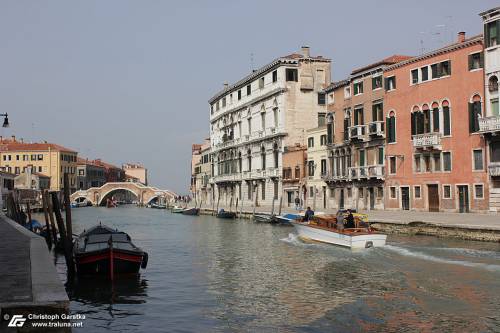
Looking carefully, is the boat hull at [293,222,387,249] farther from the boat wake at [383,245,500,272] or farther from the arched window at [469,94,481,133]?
the arched window at [469,94,481,133]

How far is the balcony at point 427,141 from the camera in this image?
3609 cm

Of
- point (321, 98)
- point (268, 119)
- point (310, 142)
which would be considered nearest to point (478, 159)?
point (310, 142)

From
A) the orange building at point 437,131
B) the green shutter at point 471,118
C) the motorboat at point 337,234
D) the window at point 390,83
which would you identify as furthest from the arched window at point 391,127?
the motorboat at point 337,234

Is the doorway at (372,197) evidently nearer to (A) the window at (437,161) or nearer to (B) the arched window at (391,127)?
(B) the arched window at (391,127)

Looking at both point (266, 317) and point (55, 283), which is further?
point (266, 317)

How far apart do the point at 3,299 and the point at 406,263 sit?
1392cm

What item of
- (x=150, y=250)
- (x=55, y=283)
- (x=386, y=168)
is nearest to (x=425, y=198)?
(x=386, y=168)

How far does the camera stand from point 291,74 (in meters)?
58.9

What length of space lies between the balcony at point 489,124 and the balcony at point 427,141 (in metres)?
3.81

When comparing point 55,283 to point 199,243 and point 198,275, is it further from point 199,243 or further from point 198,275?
point 199,243

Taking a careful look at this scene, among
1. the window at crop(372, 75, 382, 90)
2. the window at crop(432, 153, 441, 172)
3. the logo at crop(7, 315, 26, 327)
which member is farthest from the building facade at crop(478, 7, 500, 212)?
the logo at crop(7, 315, 26, 327)

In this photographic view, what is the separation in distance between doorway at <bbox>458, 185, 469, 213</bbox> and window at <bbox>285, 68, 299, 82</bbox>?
2730 centimetres

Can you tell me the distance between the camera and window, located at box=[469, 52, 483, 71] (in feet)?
108

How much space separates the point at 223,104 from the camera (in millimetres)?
77375
